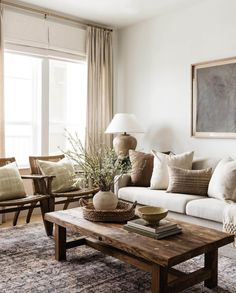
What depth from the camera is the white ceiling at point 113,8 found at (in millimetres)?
4367

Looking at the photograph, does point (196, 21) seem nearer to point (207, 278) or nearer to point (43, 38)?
point (43, 38)

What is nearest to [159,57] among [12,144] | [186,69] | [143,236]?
[186,69]

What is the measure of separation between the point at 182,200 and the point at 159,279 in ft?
4.81

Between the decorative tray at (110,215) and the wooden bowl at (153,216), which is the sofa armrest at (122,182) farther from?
the wooden bowl at (153,216)

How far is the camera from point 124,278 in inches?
102

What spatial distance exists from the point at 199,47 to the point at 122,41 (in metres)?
1.45

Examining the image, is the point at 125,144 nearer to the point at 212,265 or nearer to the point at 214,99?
the point at 214,99

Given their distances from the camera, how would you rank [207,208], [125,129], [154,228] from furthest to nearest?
[125,129] → [207,208] → [154,228]

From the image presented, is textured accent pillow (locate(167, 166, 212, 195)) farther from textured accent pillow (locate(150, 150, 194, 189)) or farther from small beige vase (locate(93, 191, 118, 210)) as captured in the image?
small beige vase (locate(93, 191, 118, 210))

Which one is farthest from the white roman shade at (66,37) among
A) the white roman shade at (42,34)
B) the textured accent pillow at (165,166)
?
the textured accent pillow at (165,166)

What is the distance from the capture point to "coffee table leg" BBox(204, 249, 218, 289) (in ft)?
8.08

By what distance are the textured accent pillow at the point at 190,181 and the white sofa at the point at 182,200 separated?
0.08 m

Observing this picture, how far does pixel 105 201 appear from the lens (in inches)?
110

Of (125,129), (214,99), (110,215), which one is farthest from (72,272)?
(214,99)
